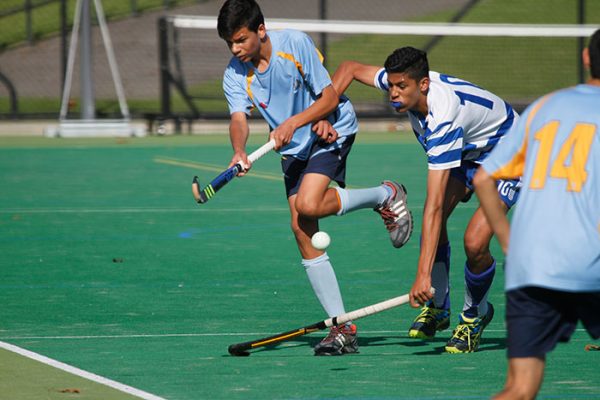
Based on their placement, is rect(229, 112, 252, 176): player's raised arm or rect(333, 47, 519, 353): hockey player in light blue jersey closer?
rect(333, 47, 519, 353): hockey player in light blue jersey

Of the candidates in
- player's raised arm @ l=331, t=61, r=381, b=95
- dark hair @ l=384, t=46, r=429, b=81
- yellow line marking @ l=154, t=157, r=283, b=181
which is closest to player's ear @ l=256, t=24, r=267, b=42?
player's raised arm @ l=331, t=61, r=381, b=95

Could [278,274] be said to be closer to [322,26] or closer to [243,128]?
[243,128]

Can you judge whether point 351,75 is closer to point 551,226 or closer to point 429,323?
point 429,323

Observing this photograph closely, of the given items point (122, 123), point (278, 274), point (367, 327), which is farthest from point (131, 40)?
point (367, 327)

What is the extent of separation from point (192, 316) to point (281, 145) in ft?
5.27

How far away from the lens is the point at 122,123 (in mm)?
23359

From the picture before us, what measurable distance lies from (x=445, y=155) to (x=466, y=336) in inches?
43.3

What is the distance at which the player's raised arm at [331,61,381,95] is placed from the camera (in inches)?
301

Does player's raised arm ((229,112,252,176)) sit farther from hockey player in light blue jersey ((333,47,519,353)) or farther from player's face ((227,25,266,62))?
hockey player in light blue jersey ((333,47,519,353))

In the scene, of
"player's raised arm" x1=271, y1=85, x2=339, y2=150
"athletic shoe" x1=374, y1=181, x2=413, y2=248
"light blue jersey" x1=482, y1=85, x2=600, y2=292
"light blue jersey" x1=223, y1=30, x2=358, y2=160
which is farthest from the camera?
"athletic shoe" x1=374, y1=181, x2=413, y2=248

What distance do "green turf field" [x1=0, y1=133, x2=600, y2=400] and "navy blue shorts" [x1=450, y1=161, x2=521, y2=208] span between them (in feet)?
2.70

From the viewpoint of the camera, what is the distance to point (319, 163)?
7598mm

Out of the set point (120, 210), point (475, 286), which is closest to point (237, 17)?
point (475, 286)

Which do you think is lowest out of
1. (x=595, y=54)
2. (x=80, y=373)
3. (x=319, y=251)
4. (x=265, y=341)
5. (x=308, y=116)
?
(x=80, y=373)
